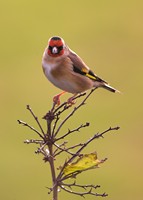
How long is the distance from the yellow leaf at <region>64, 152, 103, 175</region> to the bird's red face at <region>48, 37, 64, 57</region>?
1641 millimetres

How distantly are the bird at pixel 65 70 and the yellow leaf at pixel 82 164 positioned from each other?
5.61 feet

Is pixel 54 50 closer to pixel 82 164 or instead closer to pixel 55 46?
pixel 55 46

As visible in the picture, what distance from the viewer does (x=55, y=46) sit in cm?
424

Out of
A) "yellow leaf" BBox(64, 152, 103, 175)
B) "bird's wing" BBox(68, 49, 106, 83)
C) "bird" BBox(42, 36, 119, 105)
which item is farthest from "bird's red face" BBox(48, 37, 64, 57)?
"yellow leaf" BBox(64, 152, 103, 175)

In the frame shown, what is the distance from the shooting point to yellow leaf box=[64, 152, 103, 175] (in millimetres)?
2467

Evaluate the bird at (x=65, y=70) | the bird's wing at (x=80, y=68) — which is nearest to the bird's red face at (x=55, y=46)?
the bird at (x=65, y=70)

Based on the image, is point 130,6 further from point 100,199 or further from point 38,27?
point 100,199

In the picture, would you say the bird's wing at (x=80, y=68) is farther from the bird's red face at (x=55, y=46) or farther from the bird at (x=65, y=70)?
the bird's red face at (x=55, y=46)

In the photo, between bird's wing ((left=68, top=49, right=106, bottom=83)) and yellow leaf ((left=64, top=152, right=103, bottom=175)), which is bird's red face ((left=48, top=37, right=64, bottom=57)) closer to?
bird's wing ((left=68, top=49, right=106, bottom=83))

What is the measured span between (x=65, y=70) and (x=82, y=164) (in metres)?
2.22

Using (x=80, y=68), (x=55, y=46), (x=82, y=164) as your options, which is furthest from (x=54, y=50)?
(x=82, y=164)

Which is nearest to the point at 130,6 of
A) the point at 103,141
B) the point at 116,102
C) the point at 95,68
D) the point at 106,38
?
the point at 106,38

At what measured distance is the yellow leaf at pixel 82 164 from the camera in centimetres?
247

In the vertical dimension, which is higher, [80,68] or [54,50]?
[80,68]
